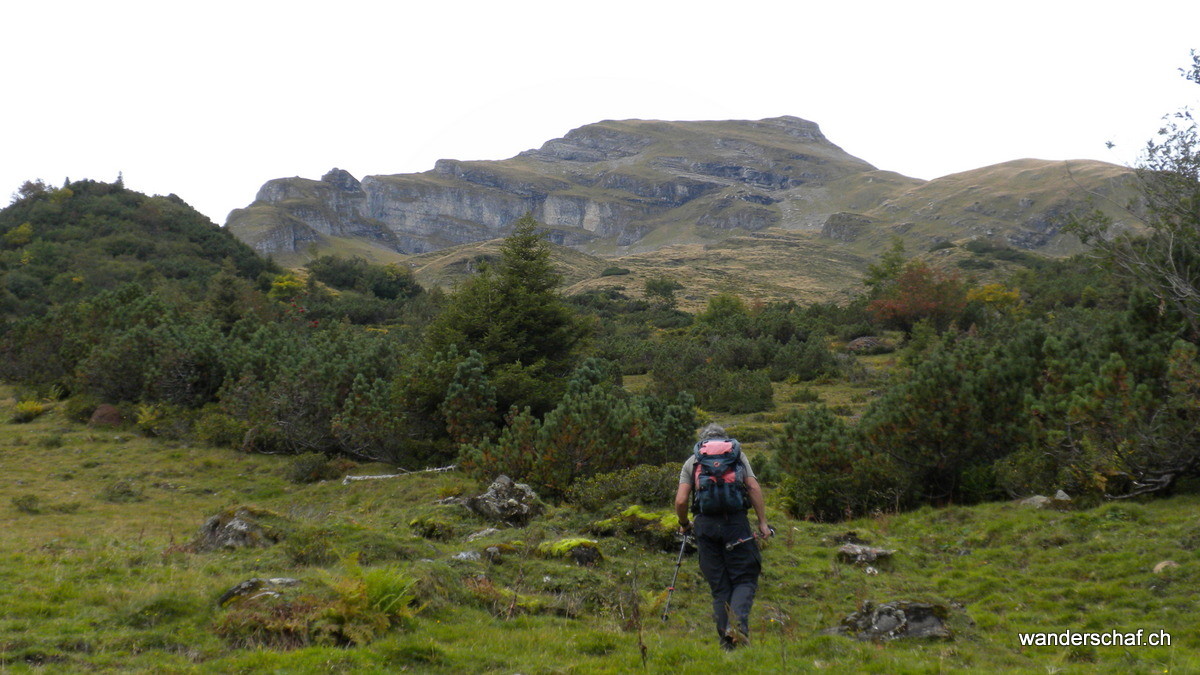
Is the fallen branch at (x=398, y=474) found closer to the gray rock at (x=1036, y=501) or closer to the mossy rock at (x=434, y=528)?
the mossy rock at (x=434, y=528)

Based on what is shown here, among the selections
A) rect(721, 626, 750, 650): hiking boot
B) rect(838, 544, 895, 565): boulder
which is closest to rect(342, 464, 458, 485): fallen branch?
rect(838, 544, 895, 565): boulder

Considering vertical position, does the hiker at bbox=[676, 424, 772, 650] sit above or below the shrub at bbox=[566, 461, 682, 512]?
above

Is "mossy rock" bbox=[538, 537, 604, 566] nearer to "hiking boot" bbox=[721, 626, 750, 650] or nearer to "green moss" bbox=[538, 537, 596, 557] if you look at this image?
"green moss" bbox=[538, 537, 596, 557]

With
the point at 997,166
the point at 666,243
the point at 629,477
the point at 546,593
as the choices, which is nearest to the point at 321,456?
the point at 629,477

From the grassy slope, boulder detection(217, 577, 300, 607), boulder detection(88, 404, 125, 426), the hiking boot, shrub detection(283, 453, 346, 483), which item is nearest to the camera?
the grassy slope

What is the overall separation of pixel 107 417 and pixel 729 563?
24.0 metres

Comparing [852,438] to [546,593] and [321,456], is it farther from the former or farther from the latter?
[321,456]

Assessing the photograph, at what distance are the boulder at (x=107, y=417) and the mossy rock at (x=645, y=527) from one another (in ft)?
66.8

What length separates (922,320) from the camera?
35781 millimetres

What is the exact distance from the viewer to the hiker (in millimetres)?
5555

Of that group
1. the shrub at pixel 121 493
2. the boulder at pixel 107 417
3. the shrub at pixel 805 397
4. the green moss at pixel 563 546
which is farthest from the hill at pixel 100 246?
the green moss at pixel 563 546

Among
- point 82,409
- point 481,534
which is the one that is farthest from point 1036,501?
point 82,409

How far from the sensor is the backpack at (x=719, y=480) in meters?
5.56

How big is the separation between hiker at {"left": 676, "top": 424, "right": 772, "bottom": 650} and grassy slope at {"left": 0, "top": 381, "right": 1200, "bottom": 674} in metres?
0.36
